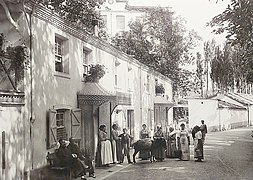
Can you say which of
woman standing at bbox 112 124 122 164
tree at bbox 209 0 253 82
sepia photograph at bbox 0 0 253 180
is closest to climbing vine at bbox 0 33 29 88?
sepia photograph at bbox 0 0 253 180

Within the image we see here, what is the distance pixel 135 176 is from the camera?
37.2 ft

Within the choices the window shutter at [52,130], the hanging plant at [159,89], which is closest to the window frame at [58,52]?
the window shutter at [52,130]

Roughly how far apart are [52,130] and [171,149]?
6657 millimetres

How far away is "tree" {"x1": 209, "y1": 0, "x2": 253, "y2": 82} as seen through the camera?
32.5 ft

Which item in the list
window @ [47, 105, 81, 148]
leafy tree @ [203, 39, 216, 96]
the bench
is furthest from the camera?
window @ [47, 105, 81, 148]

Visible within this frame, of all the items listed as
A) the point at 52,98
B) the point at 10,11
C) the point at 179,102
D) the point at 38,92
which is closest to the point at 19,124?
the point at 38,92

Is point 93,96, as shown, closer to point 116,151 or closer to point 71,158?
point 116,151

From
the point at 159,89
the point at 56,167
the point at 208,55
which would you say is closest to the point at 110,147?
the point at 56,167

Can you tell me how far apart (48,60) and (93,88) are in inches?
121

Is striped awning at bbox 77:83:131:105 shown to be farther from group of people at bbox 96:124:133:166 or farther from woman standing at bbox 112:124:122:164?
woman standing at bbox 112:124:122:164

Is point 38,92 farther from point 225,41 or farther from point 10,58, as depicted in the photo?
point 225,41

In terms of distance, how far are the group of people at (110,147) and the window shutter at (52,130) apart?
7.78 feet

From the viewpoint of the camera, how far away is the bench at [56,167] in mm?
10109

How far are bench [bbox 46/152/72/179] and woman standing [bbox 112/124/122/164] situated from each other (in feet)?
11.7
